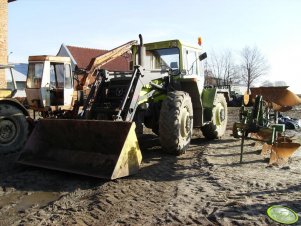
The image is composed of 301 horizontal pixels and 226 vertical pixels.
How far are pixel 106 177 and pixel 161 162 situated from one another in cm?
168

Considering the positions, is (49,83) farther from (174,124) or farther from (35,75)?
(174,124)

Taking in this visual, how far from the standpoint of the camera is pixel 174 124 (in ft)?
21.8

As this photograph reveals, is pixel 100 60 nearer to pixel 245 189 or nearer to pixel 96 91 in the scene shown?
pixel 96 91

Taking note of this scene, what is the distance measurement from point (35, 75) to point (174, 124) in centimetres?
664

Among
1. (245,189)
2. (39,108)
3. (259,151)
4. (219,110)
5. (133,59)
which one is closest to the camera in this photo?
(245,189)

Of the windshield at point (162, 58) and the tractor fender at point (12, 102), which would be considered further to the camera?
the windshield at point (162, 58)

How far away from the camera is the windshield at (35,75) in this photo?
1151 cm

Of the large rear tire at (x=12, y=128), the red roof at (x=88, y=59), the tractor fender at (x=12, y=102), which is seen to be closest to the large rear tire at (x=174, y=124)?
the large rear tire at (x=12, y=128)

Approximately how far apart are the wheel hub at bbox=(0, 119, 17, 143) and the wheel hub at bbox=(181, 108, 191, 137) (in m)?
3.74

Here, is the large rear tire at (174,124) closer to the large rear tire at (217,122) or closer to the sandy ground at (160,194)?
the sandy ground at (160,194)

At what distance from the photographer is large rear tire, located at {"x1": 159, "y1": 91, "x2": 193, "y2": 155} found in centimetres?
666

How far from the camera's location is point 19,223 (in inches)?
157


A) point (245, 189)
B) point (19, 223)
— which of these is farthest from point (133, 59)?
point (19, 223)

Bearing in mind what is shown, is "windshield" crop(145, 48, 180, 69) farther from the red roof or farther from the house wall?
the red roof
